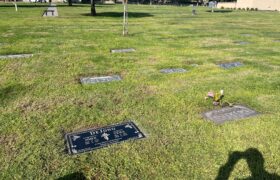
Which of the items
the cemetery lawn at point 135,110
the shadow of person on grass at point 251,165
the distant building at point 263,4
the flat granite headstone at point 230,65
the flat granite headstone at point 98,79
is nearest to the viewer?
the shadow of person on grass at point 251,165

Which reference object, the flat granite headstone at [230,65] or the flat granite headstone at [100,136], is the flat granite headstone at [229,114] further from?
the flat granite headstone at [230,65]

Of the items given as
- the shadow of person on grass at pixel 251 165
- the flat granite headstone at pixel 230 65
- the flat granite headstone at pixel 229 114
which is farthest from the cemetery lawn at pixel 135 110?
the flat granite headstone at pixel 230 65

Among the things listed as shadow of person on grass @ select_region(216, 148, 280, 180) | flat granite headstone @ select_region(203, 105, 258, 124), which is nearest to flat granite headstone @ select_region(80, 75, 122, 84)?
flat granite headstone @ select_region(203, 105, 258, 124)

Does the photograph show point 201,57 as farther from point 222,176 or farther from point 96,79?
point 222,176

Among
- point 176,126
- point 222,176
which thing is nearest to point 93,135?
point 176,126

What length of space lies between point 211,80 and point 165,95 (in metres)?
1.96

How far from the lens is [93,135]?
187 inches

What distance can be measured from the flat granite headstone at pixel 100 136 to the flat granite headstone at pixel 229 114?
162 cm

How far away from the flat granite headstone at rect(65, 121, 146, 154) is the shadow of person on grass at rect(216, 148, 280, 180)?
4.80 ft

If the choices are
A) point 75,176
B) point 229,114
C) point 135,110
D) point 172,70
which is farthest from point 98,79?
point 75,176

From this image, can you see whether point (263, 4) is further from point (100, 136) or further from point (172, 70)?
point (100, 136)

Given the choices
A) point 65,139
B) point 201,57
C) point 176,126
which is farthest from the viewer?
point 201,57

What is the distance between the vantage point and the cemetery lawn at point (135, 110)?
399cm

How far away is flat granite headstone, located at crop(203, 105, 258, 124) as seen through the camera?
5454 millimetres
